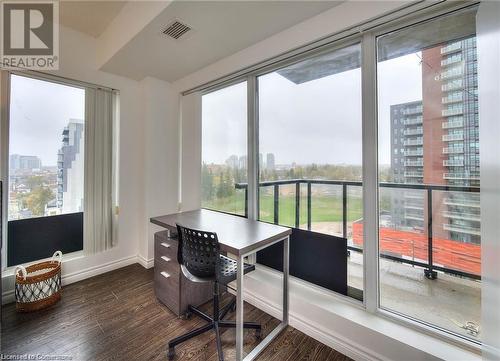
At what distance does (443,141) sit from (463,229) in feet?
1.88

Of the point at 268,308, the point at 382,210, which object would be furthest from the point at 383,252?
the point at 268,308

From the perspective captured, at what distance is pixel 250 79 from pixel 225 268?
1958 mm

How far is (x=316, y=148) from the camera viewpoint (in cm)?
200

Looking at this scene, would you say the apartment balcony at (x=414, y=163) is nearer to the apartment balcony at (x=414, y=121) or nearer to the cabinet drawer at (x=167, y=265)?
the apartment balcony at (x=414, y=121)

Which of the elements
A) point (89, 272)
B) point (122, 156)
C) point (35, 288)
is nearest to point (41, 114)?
point (122, 156)

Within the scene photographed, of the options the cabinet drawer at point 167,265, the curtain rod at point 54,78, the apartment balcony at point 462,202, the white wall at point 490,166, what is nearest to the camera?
the white wall at point 490,166

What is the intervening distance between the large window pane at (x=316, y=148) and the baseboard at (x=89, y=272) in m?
2.12

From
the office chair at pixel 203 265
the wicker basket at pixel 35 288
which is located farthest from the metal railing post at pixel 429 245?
the wicker basket at pixel 35 288

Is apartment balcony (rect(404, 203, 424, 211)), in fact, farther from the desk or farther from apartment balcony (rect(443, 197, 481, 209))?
the desk

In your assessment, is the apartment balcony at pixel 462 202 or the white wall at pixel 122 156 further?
the white wall at pixel 122 156

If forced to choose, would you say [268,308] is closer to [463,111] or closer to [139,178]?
[463,111]

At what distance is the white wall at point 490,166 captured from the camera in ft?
2.96

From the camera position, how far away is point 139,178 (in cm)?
316

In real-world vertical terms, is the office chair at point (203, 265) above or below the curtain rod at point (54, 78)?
below
